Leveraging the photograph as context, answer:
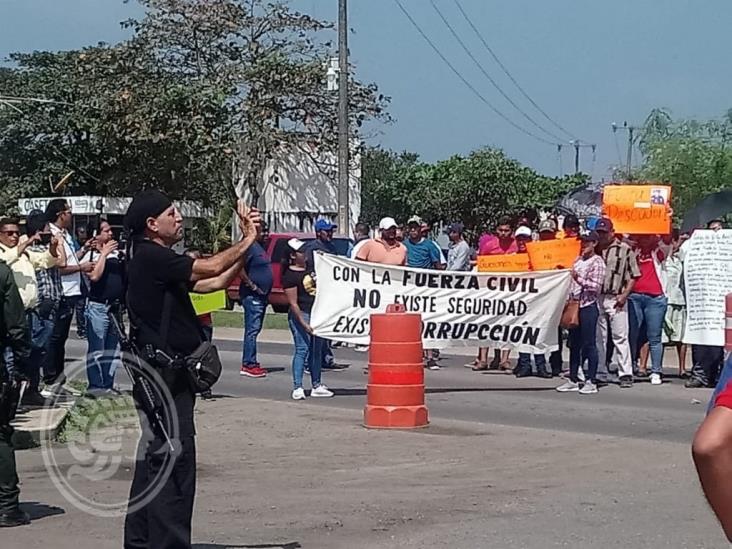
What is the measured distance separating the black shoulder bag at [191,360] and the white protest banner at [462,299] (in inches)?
337

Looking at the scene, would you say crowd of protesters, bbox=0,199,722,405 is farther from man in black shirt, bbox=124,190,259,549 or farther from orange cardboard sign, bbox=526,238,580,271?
man in black shirt, bbox=124,190,259,549

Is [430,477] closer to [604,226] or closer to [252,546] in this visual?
[252,546]

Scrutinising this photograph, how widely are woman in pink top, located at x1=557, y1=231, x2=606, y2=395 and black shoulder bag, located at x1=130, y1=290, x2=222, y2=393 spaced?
895 cm

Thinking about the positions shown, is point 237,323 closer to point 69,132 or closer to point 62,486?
point 62,486

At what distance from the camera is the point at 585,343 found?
14945 millimetres

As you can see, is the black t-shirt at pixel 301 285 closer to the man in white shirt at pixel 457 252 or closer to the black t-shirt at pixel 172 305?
the man in white shirt at pixel 457 252

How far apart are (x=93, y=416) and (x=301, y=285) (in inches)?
132

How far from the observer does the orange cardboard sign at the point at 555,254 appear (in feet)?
54.1

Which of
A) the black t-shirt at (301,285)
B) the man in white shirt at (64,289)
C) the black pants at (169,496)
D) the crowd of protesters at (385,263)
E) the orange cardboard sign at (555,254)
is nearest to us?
the black pants at (169,496)

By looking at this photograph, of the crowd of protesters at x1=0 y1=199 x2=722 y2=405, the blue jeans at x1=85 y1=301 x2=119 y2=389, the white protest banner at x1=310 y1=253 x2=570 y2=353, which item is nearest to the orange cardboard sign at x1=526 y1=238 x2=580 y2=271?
the crowd of protesters at x1=0 y1=199 x2=722 y2=405

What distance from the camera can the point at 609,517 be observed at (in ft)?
27.4

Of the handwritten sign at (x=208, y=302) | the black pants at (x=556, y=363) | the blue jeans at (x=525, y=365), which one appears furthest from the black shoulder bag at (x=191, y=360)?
the black pants at (x=556, y=363)

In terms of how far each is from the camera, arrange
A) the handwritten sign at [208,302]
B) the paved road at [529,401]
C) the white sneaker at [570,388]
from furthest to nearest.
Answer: the white sneaker at [570,388] → the handwritten sign at [208,302] → the paved road at [529,401]

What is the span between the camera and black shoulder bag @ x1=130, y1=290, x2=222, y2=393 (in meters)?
6.51
